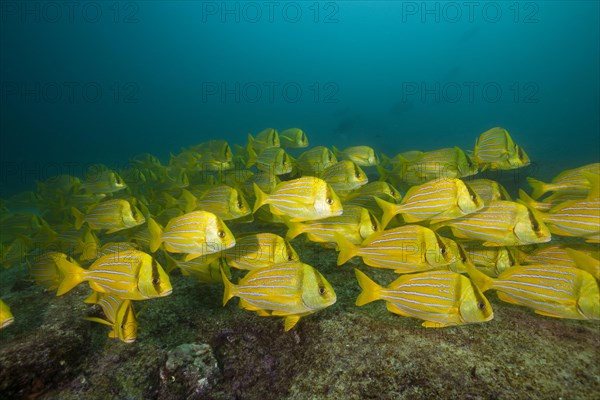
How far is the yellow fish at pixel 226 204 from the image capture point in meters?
4.10

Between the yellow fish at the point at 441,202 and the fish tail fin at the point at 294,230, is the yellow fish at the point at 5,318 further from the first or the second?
the yellow fish at the point at 441,202

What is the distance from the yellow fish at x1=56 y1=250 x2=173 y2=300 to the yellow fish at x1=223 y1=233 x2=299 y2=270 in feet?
2.80

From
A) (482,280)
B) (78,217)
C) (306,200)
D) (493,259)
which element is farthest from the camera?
(78,217)

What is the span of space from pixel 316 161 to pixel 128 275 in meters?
3.91

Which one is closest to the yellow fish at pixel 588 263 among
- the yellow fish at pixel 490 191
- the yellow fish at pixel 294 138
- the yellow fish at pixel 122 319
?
the yellow fish at pixel 490 191

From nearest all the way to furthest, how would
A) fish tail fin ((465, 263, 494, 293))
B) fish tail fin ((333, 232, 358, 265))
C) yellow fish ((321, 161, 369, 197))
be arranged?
fish tail fin ((465, 263, 494, 293)) → fish tail fin ((333, 232, 358, 265)) → yellow fish ((321, 161, 369, 197))

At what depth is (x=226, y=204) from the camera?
4109 mm

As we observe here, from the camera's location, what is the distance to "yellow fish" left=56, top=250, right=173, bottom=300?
2811 millimetres

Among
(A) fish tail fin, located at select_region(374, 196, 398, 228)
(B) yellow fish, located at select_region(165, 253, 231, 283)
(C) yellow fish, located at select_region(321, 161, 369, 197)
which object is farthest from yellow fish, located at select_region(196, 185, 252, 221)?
(A) fish tail fin, located at select_region(374, 196, 398, 228)

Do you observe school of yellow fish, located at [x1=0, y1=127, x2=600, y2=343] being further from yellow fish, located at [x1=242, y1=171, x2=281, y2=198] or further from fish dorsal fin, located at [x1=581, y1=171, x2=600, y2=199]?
yellow fish, located at [x1=242, y1=171, x2=281, y2=198]

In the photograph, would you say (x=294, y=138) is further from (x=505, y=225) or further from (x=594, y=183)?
(x=594, y=183)

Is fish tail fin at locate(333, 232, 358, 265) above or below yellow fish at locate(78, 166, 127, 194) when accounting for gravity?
below

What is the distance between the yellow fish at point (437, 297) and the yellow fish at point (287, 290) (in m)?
0.39

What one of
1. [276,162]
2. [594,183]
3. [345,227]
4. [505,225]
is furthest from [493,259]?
[276,162]
